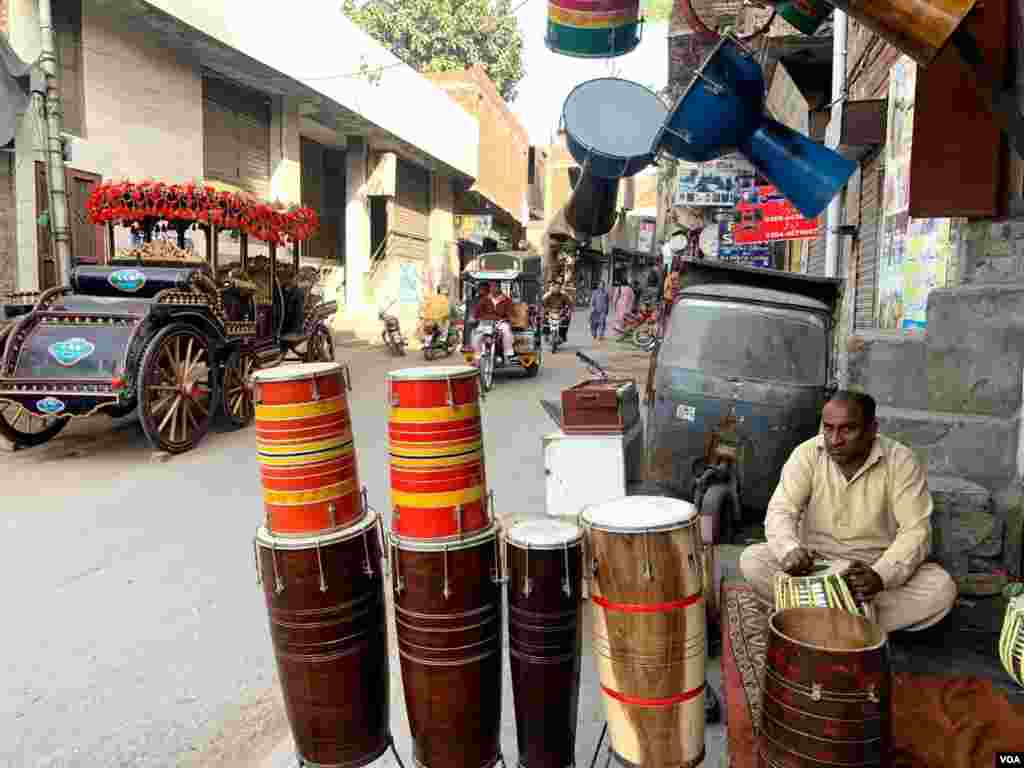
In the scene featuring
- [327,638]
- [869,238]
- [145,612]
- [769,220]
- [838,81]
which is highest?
[838,81]

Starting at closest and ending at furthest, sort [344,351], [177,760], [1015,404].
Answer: [177,760], [1015,404], [344,351]

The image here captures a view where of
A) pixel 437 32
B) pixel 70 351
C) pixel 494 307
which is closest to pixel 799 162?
pixel 70 351

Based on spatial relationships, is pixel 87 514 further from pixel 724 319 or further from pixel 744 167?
pixel 744 167

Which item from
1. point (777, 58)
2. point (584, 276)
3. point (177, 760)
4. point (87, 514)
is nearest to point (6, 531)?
point (87, 514)

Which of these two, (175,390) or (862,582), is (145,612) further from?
(175,390)

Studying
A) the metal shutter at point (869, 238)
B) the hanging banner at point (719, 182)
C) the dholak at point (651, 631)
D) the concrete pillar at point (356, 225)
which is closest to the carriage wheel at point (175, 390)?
the dholak at point (651, 631)

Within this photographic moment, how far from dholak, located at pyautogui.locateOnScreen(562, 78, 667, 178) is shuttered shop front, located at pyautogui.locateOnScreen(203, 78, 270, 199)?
764 centimetres

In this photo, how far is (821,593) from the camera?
275cm

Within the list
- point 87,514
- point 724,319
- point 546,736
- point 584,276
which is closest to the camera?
point 546,736

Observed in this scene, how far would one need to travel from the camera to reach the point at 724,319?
17.3 feet

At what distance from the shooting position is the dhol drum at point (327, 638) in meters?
2.44

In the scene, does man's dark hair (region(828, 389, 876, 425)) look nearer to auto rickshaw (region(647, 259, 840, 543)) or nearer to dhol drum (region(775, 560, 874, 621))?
dhol drum (region(775, 560, 874, 621))

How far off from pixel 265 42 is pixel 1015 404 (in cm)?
1297

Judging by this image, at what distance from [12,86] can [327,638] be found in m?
9.57
